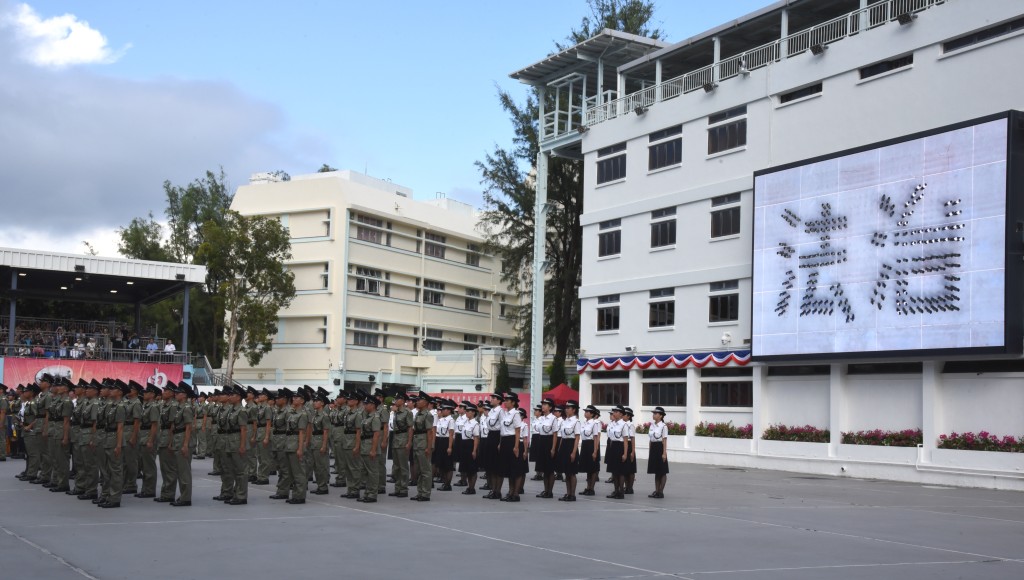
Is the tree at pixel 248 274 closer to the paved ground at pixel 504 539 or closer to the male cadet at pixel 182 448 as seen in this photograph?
the paved ground at pixel 504 539

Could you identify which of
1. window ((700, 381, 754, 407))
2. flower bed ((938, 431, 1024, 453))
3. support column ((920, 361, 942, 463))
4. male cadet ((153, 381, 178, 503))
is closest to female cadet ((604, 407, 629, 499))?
male cadet ((153, 381, 178, 503))

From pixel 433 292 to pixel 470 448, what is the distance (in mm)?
40827

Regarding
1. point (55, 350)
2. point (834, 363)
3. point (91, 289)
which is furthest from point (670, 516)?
point (91, 289)

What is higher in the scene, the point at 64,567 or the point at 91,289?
the point at 91,289

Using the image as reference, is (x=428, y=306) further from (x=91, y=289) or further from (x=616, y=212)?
(x=616, y=212)

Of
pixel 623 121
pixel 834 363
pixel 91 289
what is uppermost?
pixel 623 121

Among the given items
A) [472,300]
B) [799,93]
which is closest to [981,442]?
[799,93]

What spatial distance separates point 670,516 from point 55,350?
103 feet

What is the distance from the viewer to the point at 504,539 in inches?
482

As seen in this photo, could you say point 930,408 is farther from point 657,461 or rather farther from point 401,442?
point 401,442

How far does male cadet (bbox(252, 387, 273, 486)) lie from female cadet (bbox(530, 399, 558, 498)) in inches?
191

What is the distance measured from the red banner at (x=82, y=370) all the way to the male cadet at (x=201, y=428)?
1123 cm

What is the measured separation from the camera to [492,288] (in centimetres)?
Result: 6488

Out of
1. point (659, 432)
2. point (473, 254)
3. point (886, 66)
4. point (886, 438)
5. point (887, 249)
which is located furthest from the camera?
point (473, 254)
